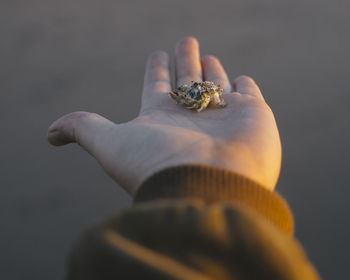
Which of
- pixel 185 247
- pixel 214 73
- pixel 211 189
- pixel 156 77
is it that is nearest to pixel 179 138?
pixel 211 189

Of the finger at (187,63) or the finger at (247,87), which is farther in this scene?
the finger at (187,63)

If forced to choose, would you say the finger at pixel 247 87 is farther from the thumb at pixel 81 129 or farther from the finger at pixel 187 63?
the thumb at pixel 81 129

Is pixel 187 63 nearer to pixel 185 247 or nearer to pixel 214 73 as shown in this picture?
pixel 214 73

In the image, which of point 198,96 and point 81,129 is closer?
point 81,129

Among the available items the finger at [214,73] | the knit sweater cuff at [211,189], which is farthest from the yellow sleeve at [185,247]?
the finger at [214,73]

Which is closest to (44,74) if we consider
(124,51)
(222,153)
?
(124,51)

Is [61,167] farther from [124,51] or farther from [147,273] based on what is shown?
[147,273]
